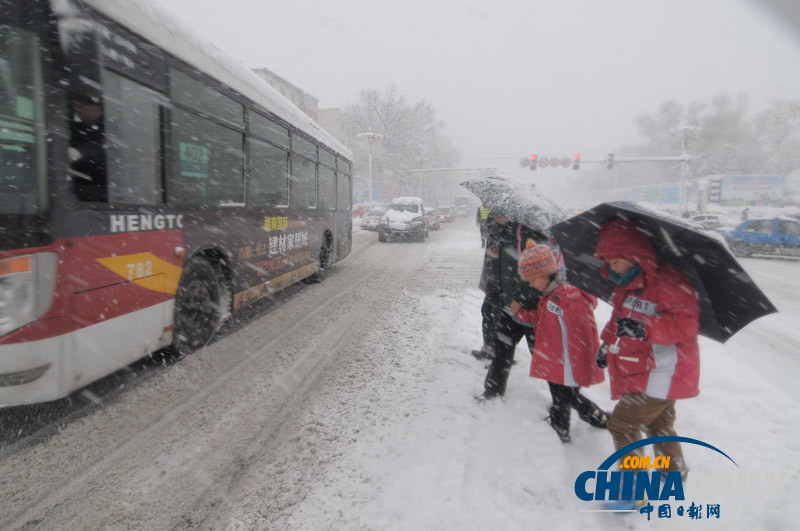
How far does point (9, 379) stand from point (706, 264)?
394 centimetres

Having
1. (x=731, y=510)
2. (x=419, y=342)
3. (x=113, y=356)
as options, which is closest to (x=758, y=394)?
(x=731, y=510)

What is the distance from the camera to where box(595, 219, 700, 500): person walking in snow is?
1964 millimetres

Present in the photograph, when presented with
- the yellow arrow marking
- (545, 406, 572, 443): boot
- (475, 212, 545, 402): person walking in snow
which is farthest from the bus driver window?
(545, 406, 572, 443): boot

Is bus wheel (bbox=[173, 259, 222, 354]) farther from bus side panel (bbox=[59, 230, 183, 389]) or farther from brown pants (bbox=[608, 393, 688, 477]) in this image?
brown pants (bbox=[608, 393, 688, 477])

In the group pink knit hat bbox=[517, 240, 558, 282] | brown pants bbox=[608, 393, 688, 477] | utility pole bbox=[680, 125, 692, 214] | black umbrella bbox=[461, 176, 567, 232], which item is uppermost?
utility pole bbox=[680, 125, 692, 214]

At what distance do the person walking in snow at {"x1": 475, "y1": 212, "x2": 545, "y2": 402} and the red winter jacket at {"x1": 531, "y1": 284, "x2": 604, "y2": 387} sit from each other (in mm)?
321

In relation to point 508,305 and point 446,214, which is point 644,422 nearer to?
point 508,305

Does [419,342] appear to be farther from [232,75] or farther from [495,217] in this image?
[232,75]

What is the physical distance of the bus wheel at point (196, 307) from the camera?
4.05 metres

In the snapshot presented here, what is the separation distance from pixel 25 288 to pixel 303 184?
195 inches

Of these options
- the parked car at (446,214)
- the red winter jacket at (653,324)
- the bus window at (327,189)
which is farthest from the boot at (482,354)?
the parked car at (446,214)

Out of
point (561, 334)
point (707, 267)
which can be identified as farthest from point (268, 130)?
point (707, 267)

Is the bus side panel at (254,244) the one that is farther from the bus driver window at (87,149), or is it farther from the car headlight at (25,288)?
the car headlight at (25,288)

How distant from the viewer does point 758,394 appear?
3.68 meters
